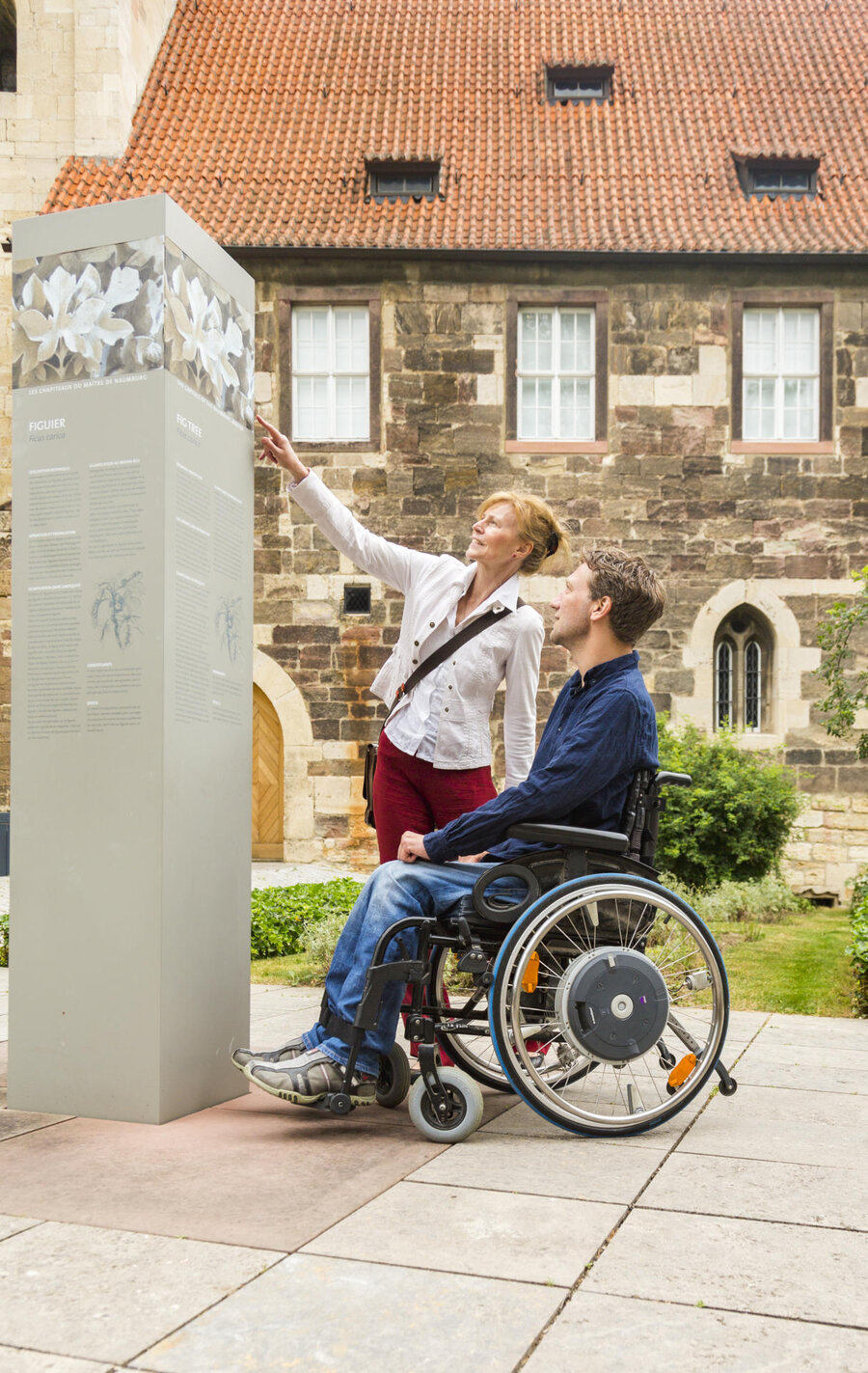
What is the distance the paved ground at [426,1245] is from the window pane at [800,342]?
12.2 m

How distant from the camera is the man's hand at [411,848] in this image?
12.5 ft

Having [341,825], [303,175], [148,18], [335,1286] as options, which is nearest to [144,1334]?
[335,1286]

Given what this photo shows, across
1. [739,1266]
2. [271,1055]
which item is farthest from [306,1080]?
[739,1266]

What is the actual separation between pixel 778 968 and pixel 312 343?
9386mm

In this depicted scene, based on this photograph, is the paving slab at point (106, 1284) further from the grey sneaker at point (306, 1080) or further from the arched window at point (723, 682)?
the arched window at point (723, 682)

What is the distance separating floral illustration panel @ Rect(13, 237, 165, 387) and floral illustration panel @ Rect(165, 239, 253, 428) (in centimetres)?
6

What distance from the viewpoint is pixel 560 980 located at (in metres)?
3.65

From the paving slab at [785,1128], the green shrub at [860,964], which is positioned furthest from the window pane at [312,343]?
the paving slab at [785,1128]

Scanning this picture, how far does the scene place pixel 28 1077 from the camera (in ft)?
12.9

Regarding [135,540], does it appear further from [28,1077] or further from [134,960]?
[28,1077]

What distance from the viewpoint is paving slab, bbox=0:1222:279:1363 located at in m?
2.22

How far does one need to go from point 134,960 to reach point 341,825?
35.1 feet

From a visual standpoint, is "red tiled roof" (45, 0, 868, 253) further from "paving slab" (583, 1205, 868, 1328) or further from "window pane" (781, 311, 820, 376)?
"paving slab" (583, 1205, 868, 1328)

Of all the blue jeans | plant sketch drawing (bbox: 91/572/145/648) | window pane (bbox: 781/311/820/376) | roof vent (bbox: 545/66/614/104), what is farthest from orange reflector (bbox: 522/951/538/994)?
roof vent (bbox: 545/66/614/104)
